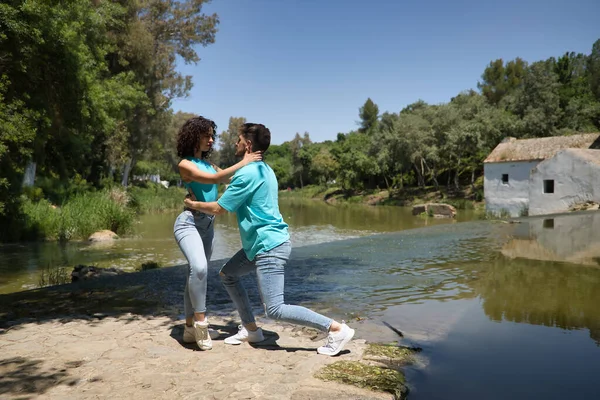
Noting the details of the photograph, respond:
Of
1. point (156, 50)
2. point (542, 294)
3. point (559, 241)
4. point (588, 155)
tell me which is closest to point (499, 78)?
point (588, 155)

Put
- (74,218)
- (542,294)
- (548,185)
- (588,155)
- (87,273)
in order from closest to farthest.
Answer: (542,294) < (87,273) < (74,218) < (588,155) < (548,185)

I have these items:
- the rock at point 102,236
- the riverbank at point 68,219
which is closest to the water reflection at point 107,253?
the rock at point 102,236

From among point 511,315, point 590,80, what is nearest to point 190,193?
point 511,315

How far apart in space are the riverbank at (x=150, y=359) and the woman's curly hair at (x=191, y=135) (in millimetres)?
1782

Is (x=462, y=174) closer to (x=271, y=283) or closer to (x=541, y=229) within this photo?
(x=541, y=229)

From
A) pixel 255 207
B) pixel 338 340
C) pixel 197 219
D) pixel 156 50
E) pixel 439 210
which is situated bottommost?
pixel 439 210

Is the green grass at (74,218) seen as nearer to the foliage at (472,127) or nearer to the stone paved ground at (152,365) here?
the stone paved ground at (152,365)

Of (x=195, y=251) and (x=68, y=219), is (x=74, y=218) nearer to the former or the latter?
(x=68, y=219)

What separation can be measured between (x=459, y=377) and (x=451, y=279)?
4327 mm

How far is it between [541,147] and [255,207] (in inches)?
1149

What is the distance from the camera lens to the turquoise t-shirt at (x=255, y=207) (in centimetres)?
362

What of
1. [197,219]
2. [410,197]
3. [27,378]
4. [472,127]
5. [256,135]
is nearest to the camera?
[27,378]

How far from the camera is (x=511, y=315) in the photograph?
17.4ft

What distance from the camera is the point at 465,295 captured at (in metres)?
6.45
